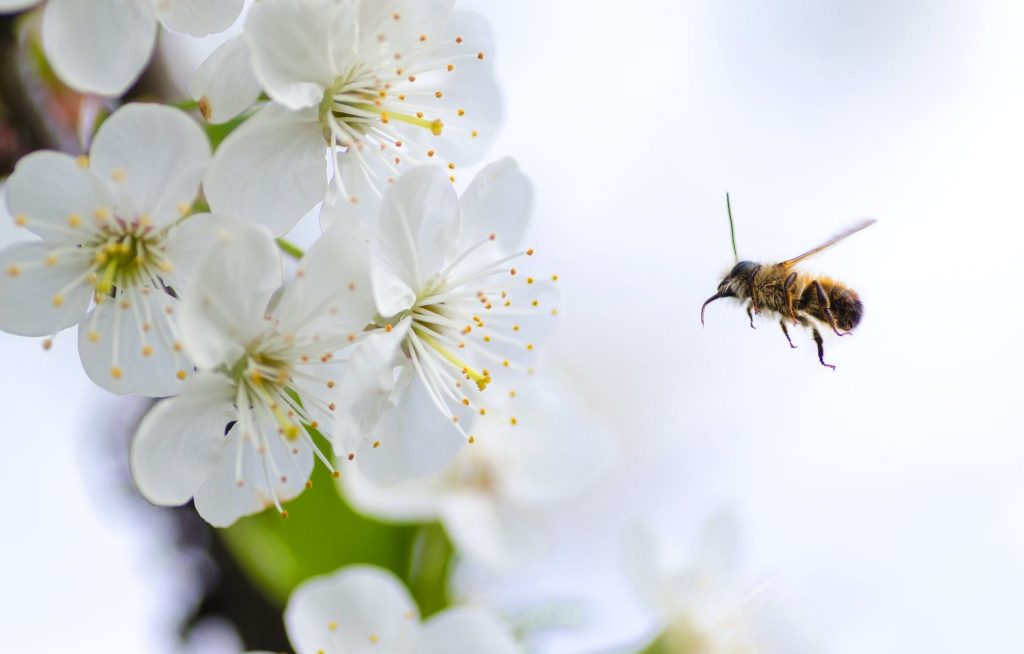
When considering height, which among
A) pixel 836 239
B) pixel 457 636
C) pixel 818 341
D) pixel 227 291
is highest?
pixel 227 291

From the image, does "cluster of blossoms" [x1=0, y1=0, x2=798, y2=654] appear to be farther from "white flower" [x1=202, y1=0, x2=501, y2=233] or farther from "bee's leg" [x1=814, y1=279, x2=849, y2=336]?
"bee's leg" [x1=814, y1=279, x2=849, y2=336]

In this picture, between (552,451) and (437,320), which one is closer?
(437,320)

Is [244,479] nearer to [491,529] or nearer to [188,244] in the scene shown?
[188,244]

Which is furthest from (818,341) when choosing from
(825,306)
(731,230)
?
(731,230)

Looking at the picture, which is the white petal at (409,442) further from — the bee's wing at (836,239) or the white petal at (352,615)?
the bee's wing at (836,239)

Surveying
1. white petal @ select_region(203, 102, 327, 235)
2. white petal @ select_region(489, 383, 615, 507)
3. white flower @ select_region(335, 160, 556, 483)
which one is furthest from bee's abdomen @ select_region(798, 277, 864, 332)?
white petal @ select_region(203, 102, 327, 235)

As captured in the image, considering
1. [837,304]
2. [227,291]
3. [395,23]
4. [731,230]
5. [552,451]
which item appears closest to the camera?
[227,291]

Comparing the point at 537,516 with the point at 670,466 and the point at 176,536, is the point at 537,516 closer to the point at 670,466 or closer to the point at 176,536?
the point at 176,536
